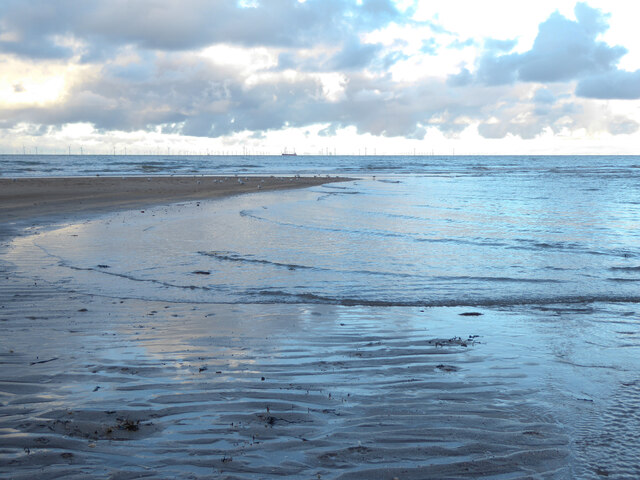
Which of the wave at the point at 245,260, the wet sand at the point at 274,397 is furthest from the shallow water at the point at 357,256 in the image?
the wet sand at the point at 274,397

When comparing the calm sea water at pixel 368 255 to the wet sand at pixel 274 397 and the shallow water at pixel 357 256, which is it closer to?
the shallow water at pixel 357 256

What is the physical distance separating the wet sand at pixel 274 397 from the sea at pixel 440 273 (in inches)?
8.2

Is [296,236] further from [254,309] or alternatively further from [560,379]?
[560,379]

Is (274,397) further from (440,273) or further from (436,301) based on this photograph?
(440,273)

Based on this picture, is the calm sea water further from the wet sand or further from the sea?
the wet sand

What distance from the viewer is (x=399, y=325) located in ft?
23.3

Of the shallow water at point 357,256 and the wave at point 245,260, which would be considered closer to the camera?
the shallow water at point 357,256

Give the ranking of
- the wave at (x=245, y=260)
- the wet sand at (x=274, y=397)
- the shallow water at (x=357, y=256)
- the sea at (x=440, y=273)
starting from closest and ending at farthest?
the wet sand at (x=274, y=397)
the sea at (x=440, y=273)
the shallow water at (x=357, y=256)
the wave at (x=245, y=260)

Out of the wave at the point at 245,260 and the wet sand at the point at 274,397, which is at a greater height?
the wave at the point at 245,260

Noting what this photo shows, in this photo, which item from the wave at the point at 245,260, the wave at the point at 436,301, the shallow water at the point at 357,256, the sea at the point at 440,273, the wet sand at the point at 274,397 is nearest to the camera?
the wet sand at the point at 274,397

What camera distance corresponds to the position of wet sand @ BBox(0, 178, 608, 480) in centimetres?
362

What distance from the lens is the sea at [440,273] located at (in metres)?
5.14

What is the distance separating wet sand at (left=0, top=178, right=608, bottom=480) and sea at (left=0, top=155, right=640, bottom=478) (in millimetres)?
208

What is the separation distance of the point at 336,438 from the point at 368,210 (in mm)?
19542
